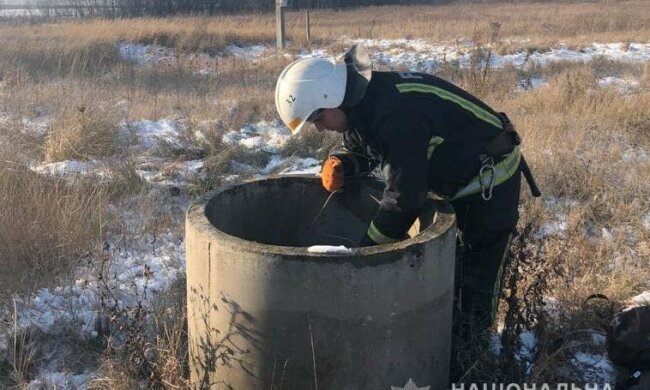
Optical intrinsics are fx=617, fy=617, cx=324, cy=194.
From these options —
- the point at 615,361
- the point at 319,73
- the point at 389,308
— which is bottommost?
the point at 615,361

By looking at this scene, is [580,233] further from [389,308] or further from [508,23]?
[508,23]

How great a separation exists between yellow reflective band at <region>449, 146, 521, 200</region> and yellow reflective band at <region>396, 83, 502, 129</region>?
0.17m

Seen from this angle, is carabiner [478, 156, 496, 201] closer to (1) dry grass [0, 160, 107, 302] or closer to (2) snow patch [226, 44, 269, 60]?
(1) dry grass [0, 160, 107, 302]

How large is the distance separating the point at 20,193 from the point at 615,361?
3.90 m

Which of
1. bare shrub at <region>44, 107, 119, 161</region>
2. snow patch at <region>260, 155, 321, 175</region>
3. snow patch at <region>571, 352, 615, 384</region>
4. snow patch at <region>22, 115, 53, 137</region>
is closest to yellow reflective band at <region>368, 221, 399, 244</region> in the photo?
snow patch at <region>571, 352, 615, 384</region>

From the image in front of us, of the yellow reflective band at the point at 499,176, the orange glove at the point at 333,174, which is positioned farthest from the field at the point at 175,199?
the orange glove at the point at 333,174

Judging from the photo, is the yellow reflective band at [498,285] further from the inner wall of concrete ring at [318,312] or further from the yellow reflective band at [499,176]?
the inner wall of concrete ring at [318,312]

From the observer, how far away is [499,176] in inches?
111

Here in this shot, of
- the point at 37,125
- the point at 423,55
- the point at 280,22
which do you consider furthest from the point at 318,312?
the point at 280,22

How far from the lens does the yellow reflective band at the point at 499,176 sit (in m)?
2.80

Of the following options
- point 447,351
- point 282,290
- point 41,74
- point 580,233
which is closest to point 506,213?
point 447,351

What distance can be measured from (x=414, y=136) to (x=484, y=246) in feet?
2.79

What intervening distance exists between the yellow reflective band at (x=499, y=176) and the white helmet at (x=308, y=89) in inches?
29.2

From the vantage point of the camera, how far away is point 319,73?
251 centimetres
